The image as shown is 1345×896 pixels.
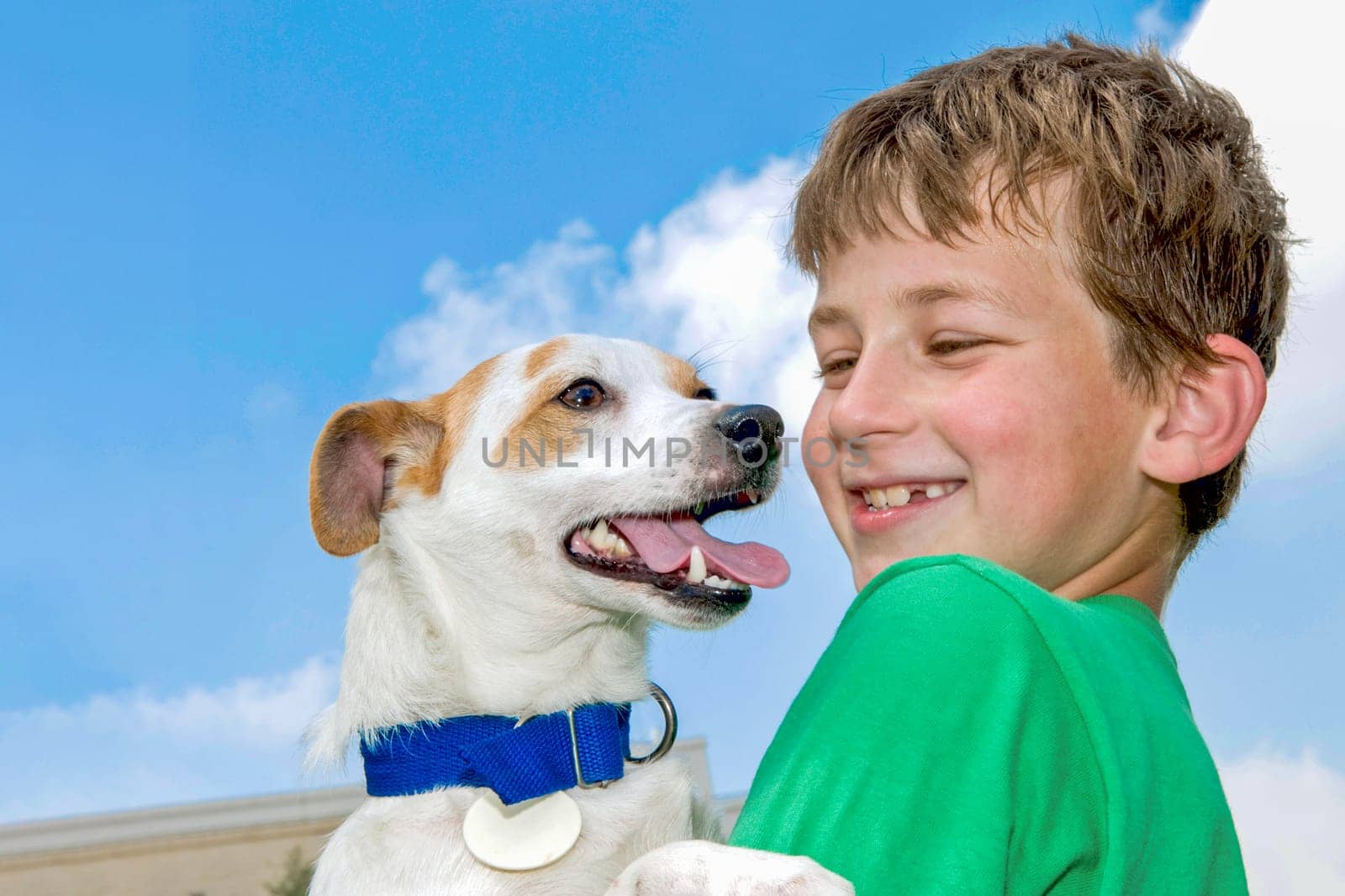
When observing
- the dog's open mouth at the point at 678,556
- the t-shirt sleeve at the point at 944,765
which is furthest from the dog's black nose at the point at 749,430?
the t-shirt sleeve at the point at 944,765

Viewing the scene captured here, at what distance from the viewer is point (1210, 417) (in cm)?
192

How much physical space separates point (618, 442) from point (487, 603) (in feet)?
1.99

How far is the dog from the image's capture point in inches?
88.0

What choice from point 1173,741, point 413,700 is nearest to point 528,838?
point 413,700

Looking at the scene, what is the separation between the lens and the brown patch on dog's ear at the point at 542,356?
3.16 m

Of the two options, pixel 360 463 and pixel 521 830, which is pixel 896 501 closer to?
pixel 521 830

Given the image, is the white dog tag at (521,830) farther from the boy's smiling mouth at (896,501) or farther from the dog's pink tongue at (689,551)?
the boy's smiling mouth at (896,501)

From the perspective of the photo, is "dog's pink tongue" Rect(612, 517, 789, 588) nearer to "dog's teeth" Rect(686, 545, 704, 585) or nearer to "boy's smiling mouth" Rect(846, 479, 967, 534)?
"dog's teeth" Rect(686, 545, 704, 585)

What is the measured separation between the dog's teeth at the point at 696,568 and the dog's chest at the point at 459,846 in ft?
1.77

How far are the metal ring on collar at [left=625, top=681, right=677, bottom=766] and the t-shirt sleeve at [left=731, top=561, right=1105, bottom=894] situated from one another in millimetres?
1195

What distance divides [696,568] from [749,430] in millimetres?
472

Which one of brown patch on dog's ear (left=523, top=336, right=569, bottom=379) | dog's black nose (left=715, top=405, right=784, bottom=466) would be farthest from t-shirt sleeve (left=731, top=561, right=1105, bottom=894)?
brown patch on dog's ear (left=523, top=336, right=569, bottom=379)

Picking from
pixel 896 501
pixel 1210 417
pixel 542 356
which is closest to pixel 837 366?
pixel 896 501

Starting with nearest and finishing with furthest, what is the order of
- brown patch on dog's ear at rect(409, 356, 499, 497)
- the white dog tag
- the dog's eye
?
the white dog tag < brown patch on dog's ear at rect(409, 356, 499, 497) < the dog's eye
